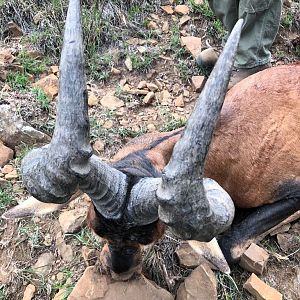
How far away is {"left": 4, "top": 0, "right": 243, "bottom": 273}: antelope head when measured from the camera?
2.65m

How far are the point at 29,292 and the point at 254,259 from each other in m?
1.65

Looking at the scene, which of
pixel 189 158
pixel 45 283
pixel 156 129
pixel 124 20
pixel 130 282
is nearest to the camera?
pixel 189 158

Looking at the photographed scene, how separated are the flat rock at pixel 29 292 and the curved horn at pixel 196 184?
1.61 metres

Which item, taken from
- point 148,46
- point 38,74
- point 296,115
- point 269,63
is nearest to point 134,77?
point 148,46

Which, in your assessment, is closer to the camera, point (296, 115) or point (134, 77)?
point (296, 115)

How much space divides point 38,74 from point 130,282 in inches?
106

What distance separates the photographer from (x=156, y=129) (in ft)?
18.5

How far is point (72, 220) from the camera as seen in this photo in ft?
15.6

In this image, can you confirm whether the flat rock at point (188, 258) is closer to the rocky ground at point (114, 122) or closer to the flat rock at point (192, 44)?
the rocky ground at point (114, 122)

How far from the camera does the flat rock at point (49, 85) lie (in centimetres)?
580

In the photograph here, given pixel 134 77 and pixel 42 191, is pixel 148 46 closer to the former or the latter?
pixel 134 77

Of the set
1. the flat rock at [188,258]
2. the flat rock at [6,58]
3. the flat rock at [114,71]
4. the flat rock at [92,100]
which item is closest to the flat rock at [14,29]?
the flat rock at [6,58]

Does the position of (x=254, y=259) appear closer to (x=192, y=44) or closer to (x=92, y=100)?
(x=92, y=100)

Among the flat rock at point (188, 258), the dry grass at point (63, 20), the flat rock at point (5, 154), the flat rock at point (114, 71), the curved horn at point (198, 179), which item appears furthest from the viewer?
the dry grass at point (63, 20)
